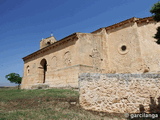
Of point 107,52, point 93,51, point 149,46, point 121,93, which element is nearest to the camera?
point 121,93

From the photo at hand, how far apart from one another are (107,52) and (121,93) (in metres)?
10.3

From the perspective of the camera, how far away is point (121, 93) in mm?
5891

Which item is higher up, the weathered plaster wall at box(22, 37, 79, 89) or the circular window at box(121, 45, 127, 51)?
the circular window at box(121, 45, 127, 51)

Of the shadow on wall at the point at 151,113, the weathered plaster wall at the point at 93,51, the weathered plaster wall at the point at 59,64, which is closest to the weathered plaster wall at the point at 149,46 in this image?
the weathered plaster wall at the point at 93,51

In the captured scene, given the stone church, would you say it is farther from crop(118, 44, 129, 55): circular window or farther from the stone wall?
the stone wall

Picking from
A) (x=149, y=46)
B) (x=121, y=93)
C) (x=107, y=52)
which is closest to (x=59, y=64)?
(x=107, y=52)

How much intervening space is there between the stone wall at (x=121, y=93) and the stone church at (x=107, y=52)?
6.54 m

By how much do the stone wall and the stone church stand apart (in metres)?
6.54

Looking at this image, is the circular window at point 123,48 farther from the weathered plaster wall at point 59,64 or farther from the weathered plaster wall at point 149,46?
the weathered plaster wall at point 59,64

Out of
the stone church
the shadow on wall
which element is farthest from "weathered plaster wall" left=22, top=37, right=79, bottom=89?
the shadow on wall

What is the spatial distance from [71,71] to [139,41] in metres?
7.77

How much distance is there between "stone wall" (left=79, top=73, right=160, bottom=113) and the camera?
5633 mm

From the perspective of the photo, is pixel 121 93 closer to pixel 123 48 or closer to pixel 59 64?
pixel 123 48

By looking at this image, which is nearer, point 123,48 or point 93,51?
point 93,51
